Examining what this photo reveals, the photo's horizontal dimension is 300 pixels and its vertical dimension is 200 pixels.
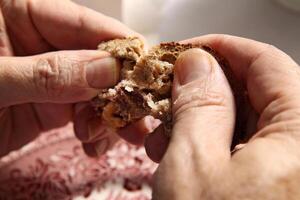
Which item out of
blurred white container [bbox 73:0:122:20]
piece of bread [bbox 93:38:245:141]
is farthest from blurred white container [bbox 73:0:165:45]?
piece of bread [bbox 93:38:245:141]

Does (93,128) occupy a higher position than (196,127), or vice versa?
(196,127)

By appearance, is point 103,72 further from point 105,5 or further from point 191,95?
point 105,5

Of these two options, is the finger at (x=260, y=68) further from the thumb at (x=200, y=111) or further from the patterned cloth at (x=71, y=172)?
the patterned cloth at (x=71, y=172)

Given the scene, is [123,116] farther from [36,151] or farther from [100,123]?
[36,151]

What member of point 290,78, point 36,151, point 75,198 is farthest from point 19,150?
point 290,78

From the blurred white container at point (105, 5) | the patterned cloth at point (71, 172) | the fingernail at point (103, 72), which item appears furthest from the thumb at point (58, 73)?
the blurred white container at point (105, 5)

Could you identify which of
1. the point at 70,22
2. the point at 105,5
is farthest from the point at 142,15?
the point at 70,22

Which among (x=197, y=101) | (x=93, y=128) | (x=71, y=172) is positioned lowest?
(x=71, y=172)
